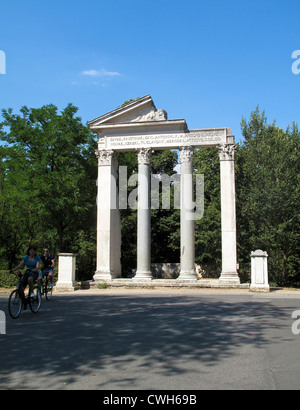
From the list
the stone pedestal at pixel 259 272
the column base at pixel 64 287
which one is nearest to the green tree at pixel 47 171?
the column base at pixel 64 287

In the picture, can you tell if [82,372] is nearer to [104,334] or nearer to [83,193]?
[104,334]

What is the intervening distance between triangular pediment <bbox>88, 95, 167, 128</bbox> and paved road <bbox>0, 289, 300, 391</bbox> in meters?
15.1

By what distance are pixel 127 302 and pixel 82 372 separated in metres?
9.16

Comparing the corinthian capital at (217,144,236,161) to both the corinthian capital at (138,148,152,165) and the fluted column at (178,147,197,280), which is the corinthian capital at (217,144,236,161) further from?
the corinthian capital at (138,148,152,165)

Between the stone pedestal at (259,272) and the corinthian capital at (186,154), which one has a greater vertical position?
the corinthian capital at (186,154)

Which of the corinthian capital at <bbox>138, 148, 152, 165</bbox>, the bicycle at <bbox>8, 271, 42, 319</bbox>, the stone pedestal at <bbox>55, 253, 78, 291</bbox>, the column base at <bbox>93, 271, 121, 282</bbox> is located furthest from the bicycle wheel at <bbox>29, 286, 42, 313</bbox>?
the corinthian capital at <bbox>138, 148, 152, 165</bbox>

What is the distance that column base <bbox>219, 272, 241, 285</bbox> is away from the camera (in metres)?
21.4

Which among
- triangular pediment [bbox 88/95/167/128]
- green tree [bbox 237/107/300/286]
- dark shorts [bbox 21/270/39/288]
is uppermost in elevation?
triangular pediment [bbox 88/95/167/128]

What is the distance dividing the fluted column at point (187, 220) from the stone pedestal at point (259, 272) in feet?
12.3

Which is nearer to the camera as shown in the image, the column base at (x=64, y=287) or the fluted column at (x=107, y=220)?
the column base at (x=64, y=287)

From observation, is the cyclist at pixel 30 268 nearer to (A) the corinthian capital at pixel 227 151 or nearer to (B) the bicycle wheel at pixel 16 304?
(B) the bicycle wheel at pixel 16 304

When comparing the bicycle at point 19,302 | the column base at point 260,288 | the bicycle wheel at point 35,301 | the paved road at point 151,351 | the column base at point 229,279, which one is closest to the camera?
the paved road at point 151,351

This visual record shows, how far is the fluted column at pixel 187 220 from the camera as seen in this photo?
22.8 meters
